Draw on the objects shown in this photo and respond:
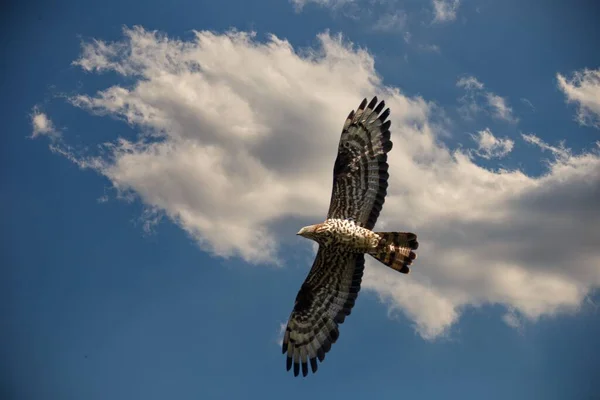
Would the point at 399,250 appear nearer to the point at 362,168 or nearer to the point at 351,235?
the point at 351,235

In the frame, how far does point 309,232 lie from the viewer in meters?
14.6

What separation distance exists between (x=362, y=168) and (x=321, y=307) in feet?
12.1

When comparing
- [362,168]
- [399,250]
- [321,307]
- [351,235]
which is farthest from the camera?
[321,307]

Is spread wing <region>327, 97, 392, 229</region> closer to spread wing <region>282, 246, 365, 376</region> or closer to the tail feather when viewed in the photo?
the tail feather

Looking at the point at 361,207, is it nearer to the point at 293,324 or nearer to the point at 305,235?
the point at 305,235

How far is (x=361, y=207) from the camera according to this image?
48.3 ft

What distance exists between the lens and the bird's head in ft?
47.6

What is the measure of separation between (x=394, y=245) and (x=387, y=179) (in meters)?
1.75

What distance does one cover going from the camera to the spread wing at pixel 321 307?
49.3 feet

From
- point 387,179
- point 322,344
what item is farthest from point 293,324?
point 387,179

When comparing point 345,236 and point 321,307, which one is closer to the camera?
point 345,236

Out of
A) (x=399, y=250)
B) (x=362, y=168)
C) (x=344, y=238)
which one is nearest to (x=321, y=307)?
(x=344, y=238)

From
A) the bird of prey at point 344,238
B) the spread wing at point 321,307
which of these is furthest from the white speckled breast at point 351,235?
the spread wing at point 321,307

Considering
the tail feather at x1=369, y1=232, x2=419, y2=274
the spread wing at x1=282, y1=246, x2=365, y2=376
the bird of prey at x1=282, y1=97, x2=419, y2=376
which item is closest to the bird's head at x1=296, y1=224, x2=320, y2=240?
the bird of prey at x1=282, y1=97, x2=419, y2=376
